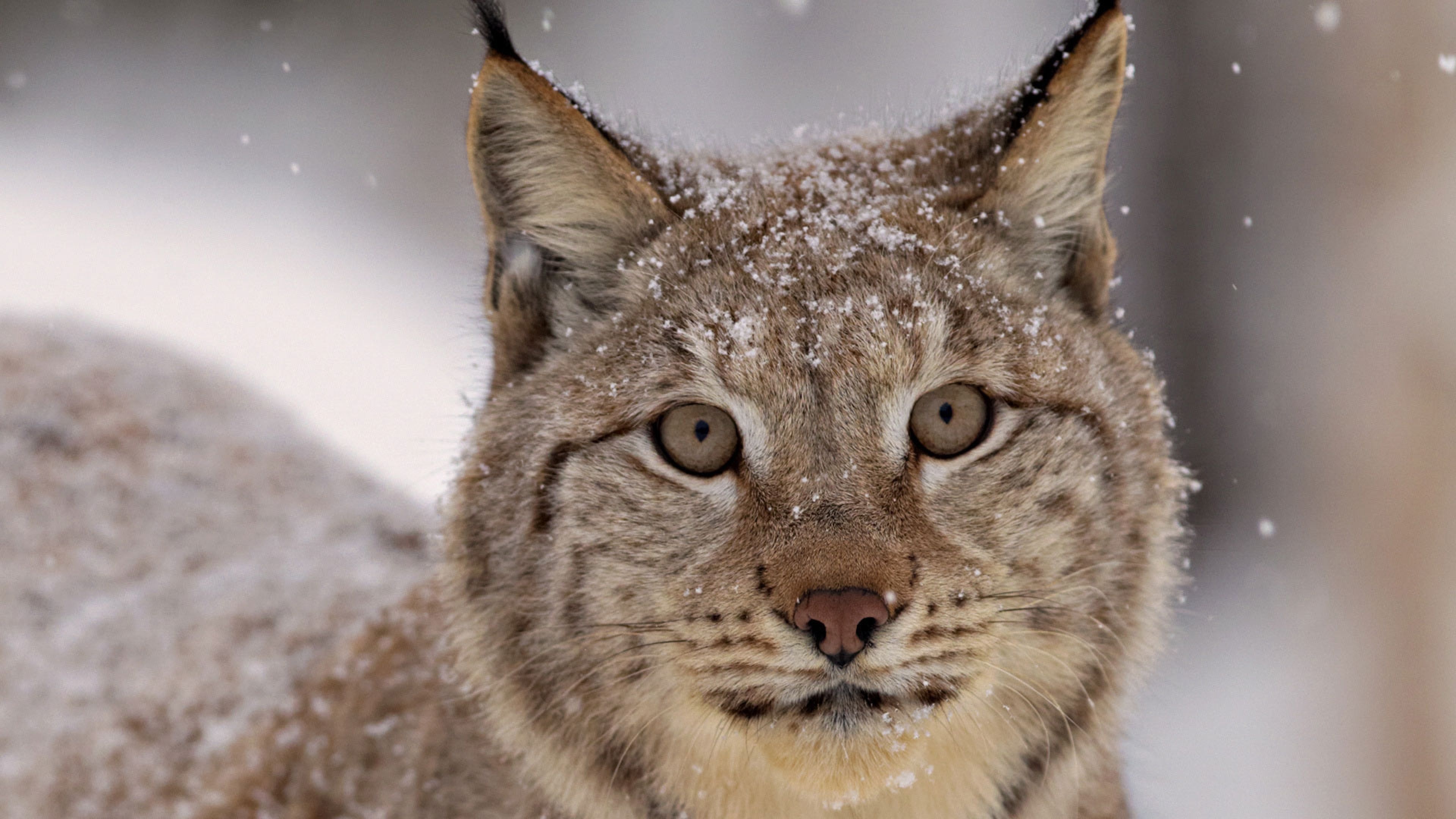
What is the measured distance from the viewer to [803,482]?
2.06m

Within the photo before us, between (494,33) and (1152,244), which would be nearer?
(494,33)

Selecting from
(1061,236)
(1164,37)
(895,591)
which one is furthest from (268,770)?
(1164,37)

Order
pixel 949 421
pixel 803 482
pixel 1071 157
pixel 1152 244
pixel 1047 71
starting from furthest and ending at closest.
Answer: pixel 1152 244 < pixel 1071 157 < pixel 1047 71 < pixel 949 421 < pixel 803 482

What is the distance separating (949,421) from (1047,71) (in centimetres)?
74

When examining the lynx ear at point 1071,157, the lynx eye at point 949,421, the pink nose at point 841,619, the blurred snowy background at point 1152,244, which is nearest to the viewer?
the pink nose at point 841,619

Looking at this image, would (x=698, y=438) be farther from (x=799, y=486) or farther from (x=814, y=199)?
(x=814, y=199)

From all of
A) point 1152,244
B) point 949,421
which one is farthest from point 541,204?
point 1152,244

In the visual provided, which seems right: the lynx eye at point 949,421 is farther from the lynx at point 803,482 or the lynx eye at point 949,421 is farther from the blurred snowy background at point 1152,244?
the blurred snowy background at point 1152,244

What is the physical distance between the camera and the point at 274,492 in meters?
3.95

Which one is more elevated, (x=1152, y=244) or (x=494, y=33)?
(x=1152, y=244)

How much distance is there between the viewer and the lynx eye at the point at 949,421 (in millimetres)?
2176

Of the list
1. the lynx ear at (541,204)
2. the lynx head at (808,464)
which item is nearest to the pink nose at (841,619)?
the lynx head at (808,464)

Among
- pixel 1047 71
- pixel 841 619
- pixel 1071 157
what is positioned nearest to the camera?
pixel 841 619

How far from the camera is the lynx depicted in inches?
78.2
